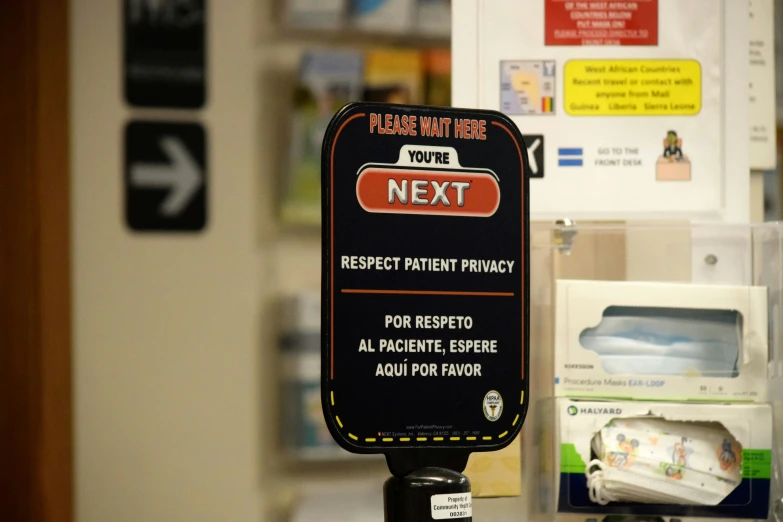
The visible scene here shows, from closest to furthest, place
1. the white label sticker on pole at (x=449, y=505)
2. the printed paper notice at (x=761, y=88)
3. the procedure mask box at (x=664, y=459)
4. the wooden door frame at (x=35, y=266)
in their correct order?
the white label sticker on pole at (x=449, y=505), the procedure mask box at (x=664, y=459), the printed paper notice at (x=761, y=88), the wooden door frame at (x=35, y=266)

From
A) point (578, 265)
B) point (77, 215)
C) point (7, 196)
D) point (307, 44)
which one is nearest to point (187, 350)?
point (77, 215)

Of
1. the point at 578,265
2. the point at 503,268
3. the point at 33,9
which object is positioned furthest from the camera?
the point at 33,9

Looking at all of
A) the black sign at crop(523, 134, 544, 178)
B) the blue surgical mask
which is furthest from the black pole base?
the black sign at crop(523, 134, 544, 178)

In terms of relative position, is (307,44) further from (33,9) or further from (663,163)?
(663,163)

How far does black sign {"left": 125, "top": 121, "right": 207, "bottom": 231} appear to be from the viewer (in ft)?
5.11

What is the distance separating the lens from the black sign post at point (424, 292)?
50cm

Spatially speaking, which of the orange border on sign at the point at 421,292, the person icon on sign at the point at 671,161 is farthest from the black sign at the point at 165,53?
the orange border on sign at the point at 421,292

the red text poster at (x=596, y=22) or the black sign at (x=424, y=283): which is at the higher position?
the red text poster at (x=596, y=22)

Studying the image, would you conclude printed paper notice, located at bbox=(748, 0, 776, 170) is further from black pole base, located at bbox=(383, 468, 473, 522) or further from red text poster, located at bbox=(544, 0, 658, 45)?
black pole base, located at bbox=(383, 468, 473, 522)

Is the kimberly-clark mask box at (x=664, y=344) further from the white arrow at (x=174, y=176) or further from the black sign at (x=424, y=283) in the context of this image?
the white arrow at (x=174, y=176)

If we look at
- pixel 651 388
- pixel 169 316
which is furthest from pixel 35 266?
pixel 651 388

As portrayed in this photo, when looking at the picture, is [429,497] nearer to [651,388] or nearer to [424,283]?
[424,283]

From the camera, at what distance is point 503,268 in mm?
541

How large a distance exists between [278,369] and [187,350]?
7.1 inches
